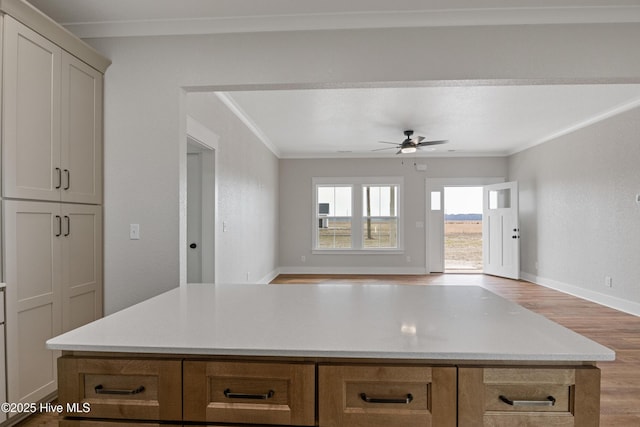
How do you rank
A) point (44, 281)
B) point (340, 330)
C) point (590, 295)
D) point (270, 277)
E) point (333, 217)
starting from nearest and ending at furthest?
point (340, 330)
point (44, 281)
point (590, 295)
point (270, 277)
point (333, 217)

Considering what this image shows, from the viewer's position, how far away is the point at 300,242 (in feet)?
27.6

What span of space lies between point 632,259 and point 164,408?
5.61 metres

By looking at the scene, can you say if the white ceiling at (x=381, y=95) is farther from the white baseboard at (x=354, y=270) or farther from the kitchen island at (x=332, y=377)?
the white baseboard at (x=354, y=270)

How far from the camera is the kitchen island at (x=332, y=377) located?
3.50 feet

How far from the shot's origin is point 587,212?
566 cm

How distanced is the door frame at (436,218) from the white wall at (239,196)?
3246 millimetres

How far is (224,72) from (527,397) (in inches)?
94.4

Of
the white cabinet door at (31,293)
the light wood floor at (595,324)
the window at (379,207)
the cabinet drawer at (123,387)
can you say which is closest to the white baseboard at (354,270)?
the light wood floor at (595,324)

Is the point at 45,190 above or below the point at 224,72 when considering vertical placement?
below

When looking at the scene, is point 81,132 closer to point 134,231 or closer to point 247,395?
point 134,231

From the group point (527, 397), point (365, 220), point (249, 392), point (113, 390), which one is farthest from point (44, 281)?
point (365, 220)

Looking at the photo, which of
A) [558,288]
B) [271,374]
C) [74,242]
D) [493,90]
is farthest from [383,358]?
[558,288]

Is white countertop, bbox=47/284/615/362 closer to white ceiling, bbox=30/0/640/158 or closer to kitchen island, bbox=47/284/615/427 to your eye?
kitchen island, bbox=47/284/615/427

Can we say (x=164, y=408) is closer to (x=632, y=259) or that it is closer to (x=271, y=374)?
(x=271, y=374)
